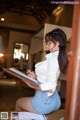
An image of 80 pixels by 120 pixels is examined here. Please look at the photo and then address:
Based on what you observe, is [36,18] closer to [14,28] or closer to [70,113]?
[14,28]

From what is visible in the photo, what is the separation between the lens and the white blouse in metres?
1.42

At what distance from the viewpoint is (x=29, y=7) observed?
10672 millimetres

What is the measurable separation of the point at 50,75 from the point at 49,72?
0.06ft

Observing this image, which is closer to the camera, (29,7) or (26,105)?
(26,105)

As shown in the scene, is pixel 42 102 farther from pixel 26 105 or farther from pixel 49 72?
pixel 49 72

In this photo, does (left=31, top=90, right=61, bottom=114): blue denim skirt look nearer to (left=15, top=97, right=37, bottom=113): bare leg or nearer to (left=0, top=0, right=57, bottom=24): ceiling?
(left=15, top=97, right=37, bottom=113): bare leg

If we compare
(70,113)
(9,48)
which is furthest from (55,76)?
(9,48)

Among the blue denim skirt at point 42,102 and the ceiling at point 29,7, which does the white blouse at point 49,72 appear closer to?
the blue denim skirt at point 42,102

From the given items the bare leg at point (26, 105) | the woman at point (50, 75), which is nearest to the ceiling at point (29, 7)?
the woman at point (50, 75)

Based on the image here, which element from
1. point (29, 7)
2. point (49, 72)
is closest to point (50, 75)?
point (49, 72)

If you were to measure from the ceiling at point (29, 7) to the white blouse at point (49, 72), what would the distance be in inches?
277

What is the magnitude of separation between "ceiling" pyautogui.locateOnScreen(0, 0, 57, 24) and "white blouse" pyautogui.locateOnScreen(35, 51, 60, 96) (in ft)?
23.1

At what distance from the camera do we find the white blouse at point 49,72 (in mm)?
1416

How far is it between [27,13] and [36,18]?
55cm
